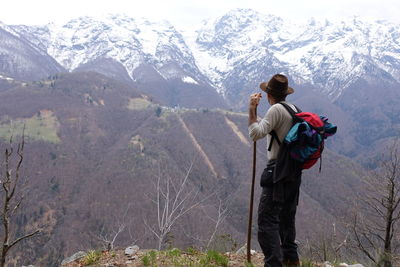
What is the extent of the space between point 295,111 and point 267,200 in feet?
3.97

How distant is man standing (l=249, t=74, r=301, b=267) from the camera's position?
5.15 meters

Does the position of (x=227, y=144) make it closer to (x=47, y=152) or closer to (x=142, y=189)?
(x=142, y=189)

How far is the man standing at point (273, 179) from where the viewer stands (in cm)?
515

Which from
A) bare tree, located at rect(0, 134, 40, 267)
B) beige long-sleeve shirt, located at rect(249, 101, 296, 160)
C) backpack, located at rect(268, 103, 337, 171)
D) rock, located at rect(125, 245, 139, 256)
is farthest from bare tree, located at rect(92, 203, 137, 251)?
backpack, located at rect(268, 103, 337, 171)

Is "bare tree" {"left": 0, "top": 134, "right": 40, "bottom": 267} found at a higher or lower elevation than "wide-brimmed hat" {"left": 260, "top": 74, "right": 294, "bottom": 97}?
lower

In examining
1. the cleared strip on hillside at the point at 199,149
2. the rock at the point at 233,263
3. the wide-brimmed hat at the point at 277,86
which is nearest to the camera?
the wide-brimmed hat at the point at 277,86

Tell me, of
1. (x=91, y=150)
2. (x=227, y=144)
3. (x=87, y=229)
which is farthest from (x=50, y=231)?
(x=227, y=144)

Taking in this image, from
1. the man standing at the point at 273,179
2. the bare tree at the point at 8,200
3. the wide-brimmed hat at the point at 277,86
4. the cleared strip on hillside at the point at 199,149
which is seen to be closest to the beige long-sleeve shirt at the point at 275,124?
the man standing at the point at 273,179

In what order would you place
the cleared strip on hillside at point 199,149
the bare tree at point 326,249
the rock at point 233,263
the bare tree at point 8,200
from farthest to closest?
1. the cleared strip on hillside at point 199,149
2. the bare tree at point 326,249
3. the rock at point 233,263
4. the bare tree at point 8,200

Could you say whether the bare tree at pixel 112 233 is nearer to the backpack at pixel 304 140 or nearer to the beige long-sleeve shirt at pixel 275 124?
the beige long-sleeve shirt at pixel 275 124

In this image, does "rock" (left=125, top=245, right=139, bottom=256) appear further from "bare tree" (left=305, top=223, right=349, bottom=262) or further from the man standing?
"bare tree" (left=305, top=223, right=349, bottom=262)

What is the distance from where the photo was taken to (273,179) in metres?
5.18

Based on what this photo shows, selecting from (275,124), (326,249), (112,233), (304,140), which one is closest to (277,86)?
(275,124)

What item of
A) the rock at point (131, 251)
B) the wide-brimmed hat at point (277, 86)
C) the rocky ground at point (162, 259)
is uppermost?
the wide-brimmed hat at point (277, 86)
